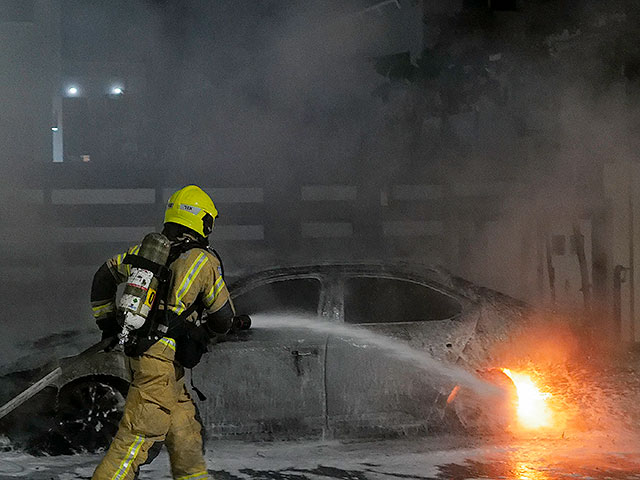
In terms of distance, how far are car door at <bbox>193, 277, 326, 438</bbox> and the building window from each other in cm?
1011

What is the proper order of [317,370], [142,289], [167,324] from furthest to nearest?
[317,370] < [167,324] < [142,289]

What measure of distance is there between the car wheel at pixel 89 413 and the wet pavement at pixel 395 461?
96 mm

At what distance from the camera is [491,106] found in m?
10.3

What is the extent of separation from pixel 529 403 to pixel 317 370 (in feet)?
4.72

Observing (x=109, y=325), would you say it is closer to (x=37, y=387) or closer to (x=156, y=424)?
(x=156, y=424)

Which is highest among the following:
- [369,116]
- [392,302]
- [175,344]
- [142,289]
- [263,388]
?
[369,116]

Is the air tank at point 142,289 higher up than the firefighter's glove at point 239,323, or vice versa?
the air tank at point 142,289

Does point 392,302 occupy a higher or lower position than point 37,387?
higher

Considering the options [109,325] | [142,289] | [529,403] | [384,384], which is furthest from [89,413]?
[529,403]

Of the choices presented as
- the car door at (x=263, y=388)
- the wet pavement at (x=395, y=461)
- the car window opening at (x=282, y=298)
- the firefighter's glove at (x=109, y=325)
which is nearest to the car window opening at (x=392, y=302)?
the car window opening at (x=282, y=298)

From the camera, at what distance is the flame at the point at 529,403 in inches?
208

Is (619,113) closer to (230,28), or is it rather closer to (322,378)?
(322,378)

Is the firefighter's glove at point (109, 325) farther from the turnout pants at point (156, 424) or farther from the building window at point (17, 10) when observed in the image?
the building window at point (17, 10)

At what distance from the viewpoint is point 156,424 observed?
364 centimetres
